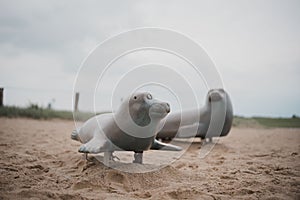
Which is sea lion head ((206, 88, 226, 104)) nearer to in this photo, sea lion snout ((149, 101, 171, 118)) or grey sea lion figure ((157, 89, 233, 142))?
grey sea lion figure ((157, 89, 233, 142))

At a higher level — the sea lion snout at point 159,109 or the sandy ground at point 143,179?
the sea lion snout at point 159,109

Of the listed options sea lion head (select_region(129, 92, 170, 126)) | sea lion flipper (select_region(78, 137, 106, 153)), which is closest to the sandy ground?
sea lion flipper (select_region(78, 137, 106, 153))

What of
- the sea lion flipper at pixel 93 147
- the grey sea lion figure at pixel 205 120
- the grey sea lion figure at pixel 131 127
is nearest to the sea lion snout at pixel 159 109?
the grey sea lion figure at pixel 131 127

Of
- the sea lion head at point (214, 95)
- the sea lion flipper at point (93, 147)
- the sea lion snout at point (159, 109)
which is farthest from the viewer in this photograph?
the sea lion head at point (214, 95)

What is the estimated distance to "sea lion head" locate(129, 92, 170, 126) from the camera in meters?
2.96

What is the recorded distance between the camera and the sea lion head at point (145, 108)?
117 inches

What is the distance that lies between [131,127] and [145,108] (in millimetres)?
268

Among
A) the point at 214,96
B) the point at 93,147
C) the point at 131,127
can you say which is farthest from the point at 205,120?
the point at 93,147

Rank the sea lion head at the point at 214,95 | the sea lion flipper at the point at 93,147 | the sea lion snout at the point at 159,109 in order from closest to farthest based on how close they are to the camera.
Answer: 1. the sea lion snout at the point at 159,109
2. the sea lion flipper at the point at 93,147
3. the sea lion head at the point at 214,95

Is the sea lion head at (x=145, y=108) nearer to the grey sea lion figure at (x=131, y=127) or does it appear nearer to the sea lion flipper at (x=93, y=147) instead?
the grey sea lion figure at (x=131, y=127)

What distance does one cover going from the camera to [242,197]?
252cm

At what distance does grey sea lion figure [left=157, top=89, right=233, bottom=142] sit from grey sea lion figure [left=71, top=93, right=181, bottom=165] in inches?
122

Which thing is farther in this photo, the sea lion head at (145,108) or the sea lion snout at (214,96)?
the sea lion snout at (214,96)

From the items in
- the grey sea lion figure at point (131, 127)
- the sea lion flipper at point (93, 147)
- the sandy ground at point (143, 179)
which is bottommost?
the sandy ground at point (143, 179)
